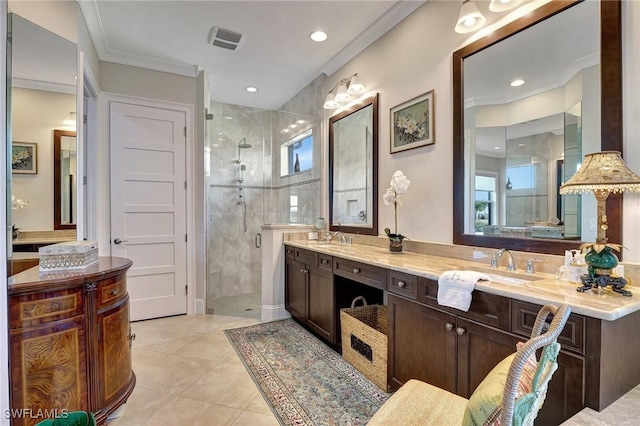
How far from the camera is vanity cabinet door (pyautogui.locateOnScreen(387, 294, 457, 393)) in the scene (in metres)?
1.65

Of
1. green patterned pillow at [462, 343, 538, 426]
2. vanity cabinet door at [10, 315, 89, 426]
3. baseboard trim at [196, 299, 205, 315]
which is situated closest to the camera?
green patterned pillow at [462, 343, 538, 426]

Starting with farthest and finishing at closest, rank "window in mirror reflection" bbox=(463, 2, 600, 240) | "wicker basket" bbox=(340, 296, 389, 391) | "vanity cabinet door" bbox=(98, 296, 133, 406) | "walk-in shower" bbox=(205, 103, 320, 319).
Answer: "walk-in shower" bbox=(205, 103, 320, 319) < "wicker basket" bbox=(340, 296, 389, 391) < "vanity cabinet door" bbox=(98, 296, 133, 406) < "window in mirror reflection" bbox=(463, 2, 600, 240)

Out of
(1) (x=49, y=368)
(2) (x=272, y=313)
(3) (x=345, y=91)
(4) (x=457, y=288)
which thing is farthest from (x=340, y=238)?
(1) (x=49, y=368)

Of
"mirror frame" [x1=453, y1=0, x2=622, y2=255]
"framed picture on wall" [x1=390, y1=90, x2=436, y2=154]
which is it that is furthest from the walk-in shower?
"mirror frame" [x1=453, y1=0, x2=622, y2=255]

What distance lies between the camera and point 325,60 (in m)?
3.61

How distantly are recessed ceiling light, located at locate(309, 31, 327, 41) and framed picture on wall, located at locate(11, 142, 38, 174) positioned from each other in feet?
7.78

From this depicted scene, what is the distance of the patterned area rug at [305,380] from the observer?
6.32 feet

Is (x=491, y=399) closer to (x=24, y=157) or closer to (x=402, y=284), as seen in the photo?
(x=402, y=284)

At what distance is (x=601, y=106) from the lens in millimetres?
1531

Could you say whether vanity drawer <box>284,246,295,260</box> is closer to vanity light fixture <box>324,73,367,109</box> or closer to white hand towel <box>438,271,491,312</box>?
vanity light fixture <box>324,73,367,109</box>

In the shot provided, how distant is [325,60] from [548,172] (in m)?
2.64

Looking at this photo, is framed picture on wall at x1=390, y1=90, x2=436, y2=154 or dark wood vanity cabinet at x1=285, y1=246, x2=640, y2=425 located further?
framed picture on wall at x1=390, y1=90, x2=436, y2=154

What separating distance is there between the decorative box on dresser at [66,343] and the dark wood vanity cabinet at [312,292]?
5.07ft

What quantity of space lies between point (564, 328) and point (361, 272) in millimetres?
1336
